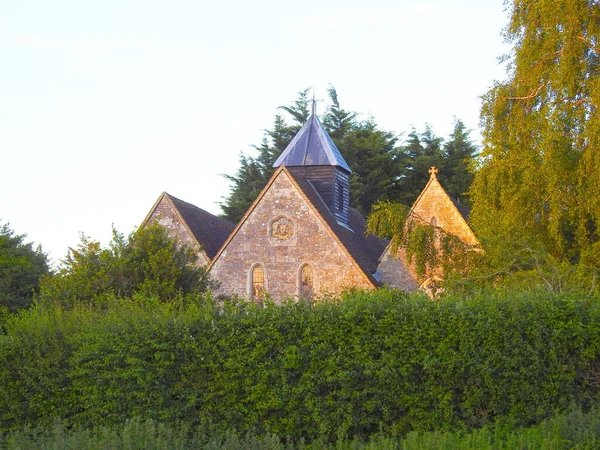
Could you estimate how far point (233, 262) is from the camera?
31.9m

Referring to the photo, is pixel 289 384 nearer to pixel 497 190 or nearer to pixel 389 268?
pixel 497 190

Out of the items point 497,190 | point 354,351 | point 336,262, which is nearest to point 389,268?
point 336,262

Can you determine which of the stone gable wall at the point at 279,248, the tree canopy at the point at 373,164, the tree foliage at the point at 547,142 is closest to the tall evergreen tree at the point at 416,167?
the tree canopy at the point at 373,164

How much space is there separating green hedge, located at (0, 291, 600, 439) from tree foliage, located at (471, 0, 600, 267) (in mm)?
7467

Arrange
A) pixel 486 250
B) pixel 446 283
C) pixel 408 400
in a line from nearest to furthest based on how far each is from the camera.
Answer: pixel 408 400
pixel 446 283
pixel 486 250

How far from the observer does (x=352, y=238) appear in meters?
34.0

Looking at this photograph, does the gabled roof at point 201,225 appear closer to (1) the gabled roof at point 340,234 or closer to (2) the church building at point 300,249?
(2) the church building at point 300,249

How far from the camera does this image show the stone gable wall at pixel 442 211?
107 feet

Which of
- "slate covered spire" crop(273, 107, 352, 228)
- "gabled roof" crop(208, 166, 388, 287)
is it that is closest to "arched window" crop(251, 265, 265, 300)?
"gabled roof" crop(208, 166, 388, 287)

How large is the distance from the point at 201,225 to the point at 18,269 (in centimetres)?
813

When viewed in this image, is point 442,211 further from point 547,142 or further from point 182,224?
point 547,142

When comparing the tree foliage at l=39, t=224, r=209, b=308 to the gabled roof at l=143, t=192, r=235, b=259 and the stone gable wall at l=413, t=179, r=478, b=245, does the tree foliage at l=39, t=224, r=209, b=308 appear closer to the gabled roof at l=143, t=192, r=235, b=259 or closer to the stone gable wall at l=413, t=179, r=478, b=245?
the gabled roof at l=143, t=192, r=235, b=259

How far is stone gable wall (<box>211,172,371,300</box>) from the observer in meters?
31.1

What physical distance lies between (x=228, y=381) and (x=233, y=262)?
60.7ft
